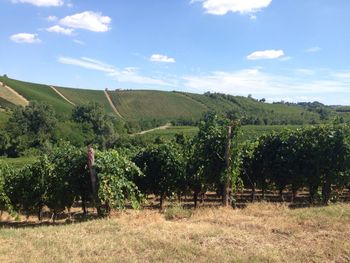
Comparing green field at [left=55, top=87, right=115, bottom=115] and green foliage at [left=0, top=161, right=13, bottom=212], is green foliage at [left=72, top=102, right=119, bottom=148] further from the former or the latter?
green foliage at [left=0, top=161, right=13, bottom=212]

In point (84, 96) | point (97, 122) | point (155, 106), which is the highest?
point (84, 96)

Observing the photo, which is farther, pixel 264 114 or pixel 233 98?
pixel 233 98

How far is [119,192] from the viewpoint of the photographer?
1529cm

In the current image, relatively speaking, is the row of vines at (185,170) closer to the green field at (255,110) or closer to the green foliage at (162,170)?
the green foliage at (162,170)

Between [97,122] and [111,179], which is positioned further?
[97,122]

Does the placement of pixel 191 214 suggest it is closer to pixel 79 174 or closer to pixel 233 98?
pixel 79 174

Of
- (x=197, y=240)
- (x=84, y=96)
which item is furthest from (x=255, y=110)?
(x=197, y=240)

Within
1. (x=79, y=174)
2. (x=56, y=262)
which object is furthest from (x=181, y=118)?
(x=56, y=262)

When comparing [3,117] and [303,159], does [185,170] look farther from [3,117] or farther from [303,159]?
[3,117]

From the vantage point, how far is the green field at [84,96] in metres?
140

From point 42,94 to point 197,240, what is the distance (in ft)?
426

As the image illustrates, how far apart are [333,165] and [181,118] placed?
385 ft

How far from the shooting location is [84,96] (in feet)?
481

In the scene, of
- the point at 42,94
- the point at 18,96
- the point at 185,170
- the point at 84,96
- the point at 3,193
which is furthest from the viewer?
the point at 84,96
